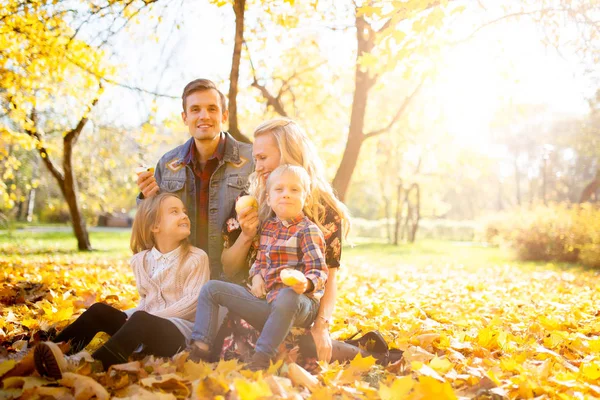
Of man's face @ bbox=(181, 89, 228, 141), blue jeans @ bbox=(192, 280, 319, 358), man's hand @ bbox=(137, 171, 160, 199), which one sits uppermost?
man's face @ bbox=(181, 89, 228, 141)

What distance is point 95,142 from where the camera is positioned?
17.2 m

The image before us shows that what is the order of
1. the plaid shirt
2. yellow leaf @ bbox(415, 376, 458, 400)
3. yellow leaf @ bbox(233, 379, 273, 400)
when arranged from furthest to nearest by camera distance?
the plaid shirt → yellow leaf @ bbox(415, 376, 458, 400) → yellow leaf @ bbox(233, 379, 273, 400)

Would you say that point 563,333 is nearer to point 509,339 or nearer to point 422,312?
point 509,339

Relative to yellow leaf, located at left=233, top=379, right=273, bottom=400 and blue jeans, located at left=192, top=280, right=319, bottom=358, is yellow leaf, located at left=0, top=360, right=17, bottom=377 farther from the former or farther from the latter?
yellow leaf, located at left=233, top=379, right=273, bottom=400

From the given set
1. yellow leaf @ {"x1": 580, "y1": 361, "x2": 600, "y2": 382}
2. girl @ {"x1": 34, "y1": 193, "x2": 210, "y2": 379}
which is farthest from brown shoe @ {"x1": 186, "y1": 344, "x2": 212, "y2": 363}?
yellow leaf @ {"x1": 580, "y1": 361, "x2": 600, "y2": 382}

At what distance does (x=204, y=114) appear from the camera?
11.5 ft

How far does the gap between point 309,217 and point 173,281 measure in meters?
0.90

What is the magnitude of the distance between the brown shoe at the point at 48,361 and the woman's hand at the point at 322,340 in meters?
1.30

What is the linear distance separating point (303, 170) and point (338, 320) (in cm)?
183

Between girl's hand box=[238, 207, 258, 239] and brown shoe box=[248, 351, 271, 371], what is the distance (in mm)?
729

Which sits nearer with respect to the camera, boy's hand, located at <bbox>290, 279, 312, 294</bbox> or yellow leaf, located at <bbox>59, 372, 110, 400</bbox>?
yellow leaf, located at <bbox>59, 372, 110, 400</bbox>

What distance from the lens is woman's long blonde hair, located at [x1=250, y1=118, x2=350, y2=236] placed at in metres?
3.01

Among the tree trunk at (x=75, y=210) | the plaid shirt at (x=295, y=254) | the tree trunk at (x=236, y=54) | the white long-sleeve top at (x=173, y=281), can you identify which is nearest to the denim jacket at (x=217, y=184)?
the white long-sleeve top at (x=173, y=281)

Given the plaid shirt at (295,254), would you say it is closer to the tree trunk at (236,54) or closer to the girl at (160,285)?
the girl at (160,285)
